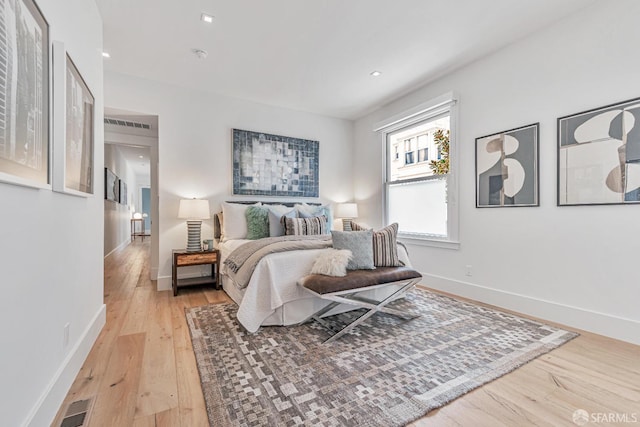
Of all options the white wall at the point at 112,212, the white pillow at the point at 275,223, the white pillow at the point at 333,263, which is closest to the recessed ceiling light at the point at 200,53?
the white pillow at the point at 275,223

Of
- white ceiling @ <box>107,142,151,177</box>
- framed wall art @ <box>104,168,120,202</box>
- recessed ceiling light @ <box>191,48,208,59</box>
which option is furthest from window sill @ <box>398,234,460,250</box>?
framed wall art @ <box>104,168,120,202</box>

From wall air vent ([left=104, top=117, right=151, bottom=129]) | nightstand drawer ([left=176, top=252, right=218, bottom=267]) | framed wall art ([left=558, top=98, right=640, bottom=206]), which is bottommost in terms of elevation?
nightstand drawer ([left=176, top=252, right=218, bottom=267])

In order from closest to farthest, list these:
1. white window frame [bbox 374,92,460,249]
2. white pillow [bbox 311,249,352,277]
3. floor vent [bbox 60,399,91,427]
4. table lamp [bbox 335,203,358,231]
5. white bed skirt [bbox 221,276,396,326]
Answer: floor vent [bbox 60,399,91,427]
white pillow [bbox 311,249,352,277]
white bed skirt [bbox 221,276,396,326]
white window frame [bbox 374,92,460,249]
table lamp [bbox 335,203,358,231]

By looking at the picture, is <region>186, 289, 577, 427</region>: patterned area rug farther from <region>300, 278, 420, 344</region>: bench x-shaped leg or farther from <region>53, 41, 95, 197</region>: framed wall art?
→ <region>53, 41, 95, 197</region>: framed wall art

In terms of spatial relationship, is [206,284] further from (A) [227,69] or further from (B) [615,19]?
(B) [615,19]

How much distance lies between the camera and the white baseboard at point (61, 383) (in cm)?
120

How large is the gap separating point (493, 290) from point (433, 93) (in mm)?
2540

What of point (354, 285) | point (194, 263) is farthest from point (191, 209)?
point (354, 285)

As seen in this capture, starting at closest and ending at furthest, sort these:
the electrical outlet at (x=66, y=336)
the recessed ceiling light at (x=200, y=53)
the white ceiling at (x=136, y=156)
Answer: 1. the electrical outlet at (x=66, y=336)
2. the recessed ceiling light at (x=200, y=53)
3. the white ceiling at (x=136, y=156)

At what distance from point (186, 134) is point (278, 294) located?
2779 millimetres

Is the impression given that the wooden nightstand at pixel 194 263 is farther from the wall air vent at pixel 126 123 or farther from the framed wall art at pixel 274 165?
the wall air vent at pixel 126 123

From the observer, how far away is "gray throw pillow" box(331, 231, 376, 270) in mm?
2504

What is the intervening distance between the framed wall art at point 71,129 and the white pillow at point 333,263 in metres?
1.75

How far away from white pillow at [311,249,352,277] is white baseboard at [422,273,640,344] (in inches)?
69.6
